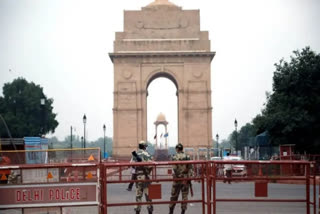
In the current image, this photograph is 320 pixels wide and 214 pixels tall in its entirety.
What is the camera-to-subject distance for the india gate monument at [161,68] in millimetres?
60938

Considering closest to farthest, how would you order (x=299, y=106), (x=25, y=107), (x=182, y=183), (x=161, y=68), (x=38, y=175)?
(x=38, y=175), (x=182, y=183), (x=299, y=106), (x=161, y=68), (x=25, y=107)

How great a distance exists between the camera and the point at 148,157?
1503 centimetres

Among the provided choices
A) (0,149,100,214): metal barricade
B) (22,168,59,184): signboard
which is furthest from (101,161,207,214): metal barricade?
(22,168,59,184): signboard

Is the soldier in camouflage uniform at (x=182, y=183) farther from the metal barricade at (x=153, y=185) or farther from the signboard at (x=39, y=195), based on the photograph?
the signboard at (x=39, y=195)

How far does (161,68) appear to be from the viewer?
61.6m

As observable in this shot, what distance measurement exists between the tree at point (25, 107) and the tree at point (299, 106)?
4124 centimetres

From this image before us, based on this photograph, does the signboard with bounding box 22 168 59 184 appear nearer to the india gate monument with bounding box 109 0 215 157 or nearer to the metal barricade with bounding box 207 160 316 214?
the metal barricade with bounding box 207 160 316 214

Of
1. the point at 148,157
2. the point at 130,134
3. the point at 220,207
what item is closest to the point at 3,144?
the point at 148,157

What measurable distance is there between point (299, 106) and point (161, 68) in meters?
26.5

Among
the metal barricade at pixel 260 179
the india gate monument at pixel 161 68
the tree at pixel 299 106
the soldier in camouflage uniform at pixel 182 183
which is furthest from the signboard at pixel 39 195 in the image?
the india gate monument at pixel 161 68

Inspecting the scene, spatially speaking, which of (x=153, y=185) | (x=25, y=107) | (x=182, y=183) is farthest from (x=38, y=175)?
(x=25, y=107)

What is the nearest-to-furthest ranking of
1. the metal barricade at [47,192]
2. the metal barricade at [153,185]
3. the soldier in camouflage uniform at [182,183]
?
the metal barricade at [47,192], the metal barricade at [153,185], the soldier in camouflage uniform at [182,183]

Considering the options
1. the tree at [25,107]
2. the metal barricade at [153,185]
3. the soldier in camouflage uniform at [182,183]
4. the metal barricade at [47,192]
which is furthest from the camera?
the tree at [25,107]

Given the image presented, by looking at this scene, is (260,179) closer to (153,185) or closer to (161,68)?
(153,185)
